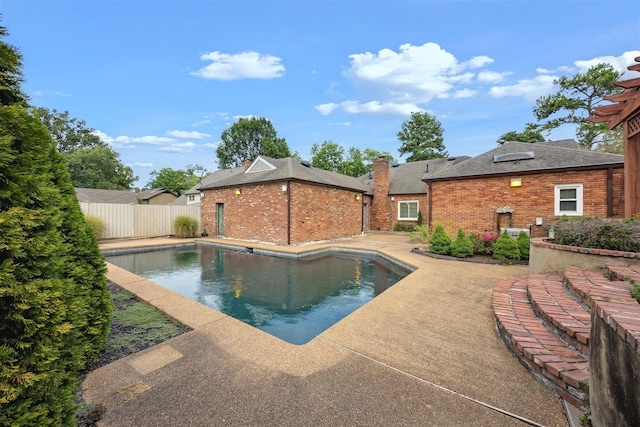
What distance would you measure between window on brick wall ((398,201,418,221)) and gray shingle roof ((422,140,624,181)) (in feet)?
16.3

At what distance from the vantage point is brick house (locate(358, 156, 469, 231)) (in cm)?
1642

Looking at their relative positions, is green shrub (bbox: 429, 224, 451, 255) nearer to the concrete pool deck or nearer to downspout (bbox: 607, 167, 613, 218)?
the concrete pool deck

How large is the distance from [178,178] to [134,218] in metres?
31.4

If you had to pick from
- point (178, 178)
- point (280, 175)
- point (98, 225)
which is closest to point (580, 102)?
point (280, 175)

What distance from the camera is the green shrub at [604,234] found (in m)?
3.91

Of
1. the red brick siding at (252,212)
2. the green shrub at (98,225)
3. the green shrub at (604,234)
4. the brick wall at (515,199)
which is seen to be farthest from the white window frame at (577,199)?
the green shrub at (98,225)

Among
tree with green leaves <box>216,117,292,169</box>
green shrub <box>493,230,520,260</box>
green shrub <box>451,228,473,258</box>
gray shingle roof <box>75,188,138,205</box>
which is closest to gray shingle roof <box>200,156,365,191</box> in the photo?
green shrub <box>451,228,473,258</box>

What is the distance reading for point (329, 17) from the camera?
8.67 m

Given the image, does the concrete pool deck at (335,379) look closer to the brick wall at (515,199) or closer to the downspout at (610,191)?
the brick wall at (515,199)

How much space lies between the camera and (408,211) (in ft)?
55.0

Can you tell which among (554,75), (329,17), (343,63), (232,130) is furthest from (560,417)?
(232,130)

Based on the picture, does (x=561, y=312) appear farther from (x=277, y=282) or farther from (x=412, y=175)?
(x=412, y=175)

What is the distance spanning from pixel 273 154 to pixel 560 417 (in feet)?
110

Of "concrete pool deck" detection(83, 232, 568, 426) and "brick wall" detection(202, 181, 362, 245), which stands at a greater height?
"brick wall" detection(202, 181, 362, 245)
